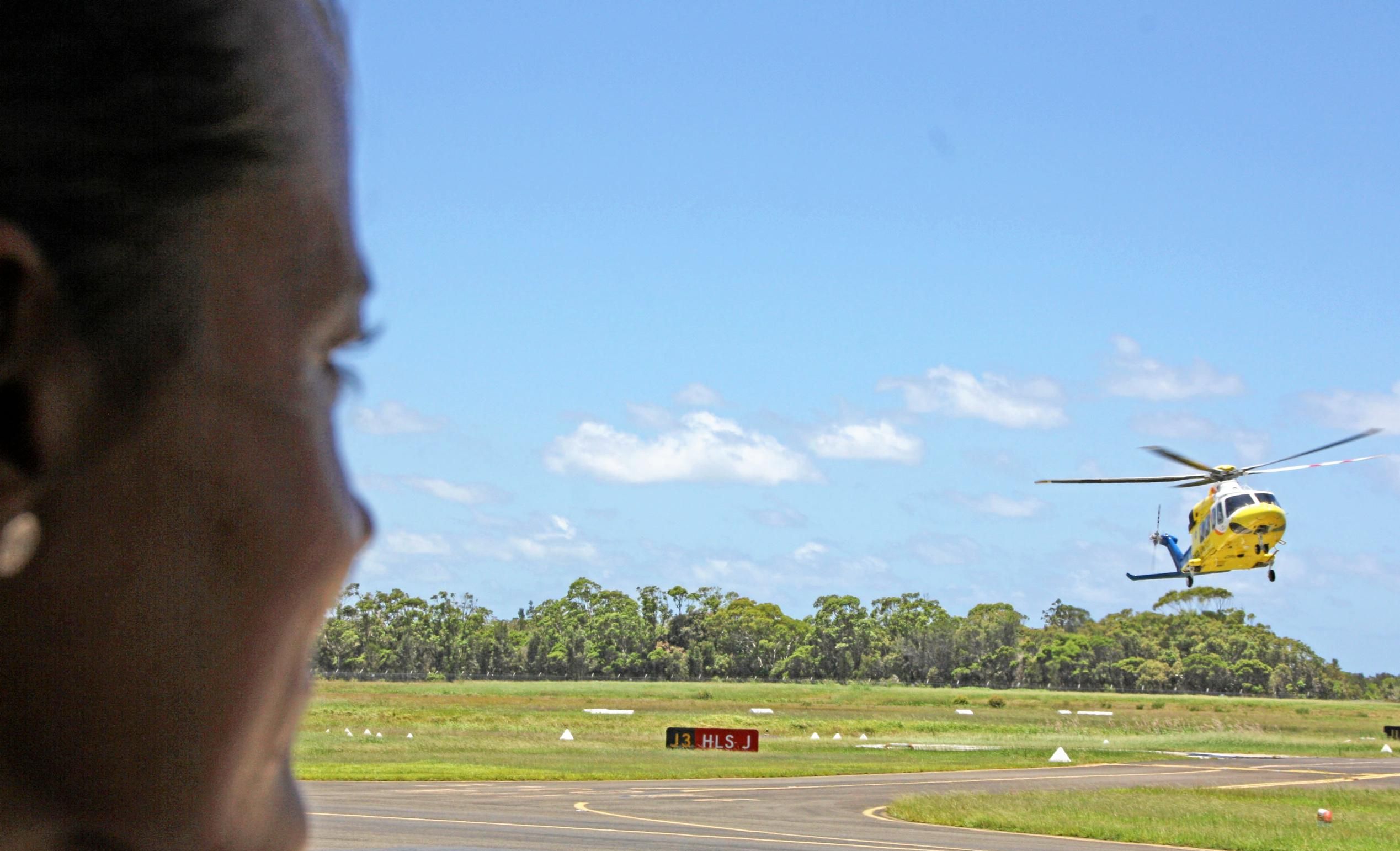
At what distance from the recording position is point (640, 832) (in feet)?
103

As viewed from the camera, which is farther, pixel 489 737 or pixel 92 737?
pixel 489 737

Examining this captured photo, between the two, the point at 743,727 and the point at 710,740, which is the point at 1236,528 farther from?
the point at 743,727

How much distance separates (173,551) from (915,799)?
42.1 metres

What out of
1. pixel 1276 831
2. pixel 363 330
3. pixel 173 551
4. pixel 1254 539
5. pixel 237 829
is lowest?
pixel 1276 831

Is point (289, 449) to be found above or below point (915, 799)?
above

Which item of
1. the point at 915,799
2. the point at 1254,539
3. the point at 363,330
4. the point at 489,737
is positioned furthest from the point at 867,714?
the point at 363,330

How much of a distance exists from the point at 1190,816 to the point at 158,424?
41.6 m

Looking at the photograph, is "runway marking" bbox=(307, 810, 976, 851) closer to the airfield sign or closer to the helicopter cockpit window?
the helicopter cockpit window

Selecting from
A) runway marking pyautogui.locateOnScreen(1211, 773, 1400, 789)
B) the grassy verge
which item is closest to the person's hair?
the grassy verge

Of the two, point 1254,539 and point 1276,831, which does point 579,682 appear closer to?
point 1254,539

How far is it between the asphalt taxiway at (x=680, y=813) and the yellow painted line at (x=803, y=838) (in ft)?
Answer: 0.22

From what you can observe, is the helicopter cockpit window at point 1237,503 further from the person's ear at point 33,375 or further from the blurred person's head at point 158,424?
the person's ear at point 33,375

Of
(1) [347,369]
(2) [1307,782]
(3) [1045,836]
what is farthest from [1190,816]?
(1) [347,369]

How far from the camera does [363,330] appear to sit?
748 millimetres
